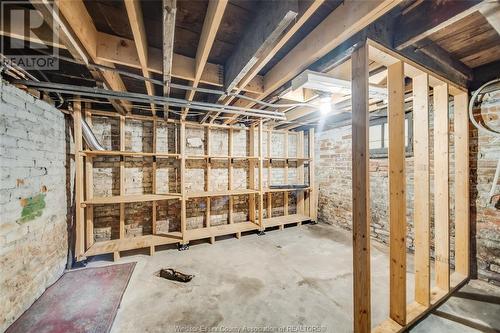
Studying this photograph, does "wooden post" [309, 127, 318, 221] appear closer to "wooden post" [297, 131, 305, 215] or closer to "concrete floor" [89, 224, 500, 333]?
"wooden post" [297, 131, 305, 215]

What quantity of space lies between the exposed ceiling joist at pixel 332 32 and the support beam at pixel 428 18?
42 centimetres

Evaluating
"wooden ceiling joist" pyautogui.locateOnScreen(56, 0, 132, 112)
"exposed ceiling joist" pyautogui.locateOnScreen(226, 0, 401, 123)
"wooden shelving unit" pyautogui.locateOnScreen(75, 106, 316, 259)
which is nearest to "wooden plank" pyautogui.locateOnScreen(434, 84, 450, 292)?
"exposed ceiling joist" pyautogui.locateOnScreen(226, 0, 401, 123)

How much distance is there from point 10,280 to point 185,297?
4.79 feet

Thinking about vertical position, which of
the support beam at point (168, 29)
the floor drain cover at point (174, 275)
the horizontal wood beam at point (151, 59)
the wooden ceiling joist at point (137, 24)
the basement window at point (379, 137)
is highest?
the horizontal wood beam at point (151, 59)

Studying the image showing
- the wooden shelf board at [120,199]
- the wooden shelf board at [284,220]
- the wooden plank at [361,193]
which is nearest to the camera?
the wooden plank at [361,193]

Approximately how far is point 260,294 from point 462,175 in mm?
2534

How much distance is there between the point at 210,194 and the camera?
11.5 ft

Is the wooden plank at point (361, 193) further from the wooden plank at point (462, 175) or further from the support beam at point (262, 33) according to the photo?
the wooden plank at point (462, 175)

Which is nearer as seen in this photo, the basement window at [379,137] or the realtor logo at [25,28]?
the realtor logo at [25,28]

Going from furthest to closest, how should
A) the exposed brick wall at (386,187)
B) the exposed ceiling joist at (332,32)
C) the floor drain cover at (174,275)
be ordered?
the floor drain cover at (174,275) → the exposed brick wall at (386,187) → the exposed ceiling joist at (332,32)

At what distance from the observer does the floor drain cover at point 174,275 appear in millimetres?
2318

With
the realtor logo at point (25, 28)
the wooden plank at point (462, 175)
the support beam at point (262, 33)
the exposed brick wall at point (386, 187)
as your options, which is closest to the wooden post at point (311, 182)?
the exposed brick wall at point (386, 187)

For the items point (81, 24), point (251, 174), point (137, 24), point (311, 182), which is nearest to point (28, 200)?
point (81, 24)

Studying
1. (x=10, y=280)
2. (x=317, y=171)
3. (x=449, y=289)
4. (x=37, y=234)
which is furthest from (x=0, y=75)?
(x=317, y=171)
